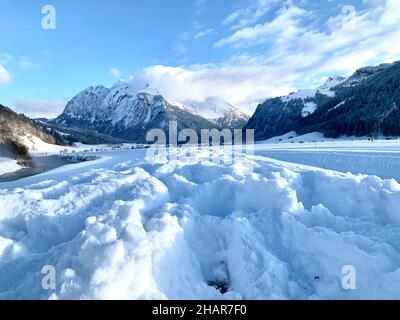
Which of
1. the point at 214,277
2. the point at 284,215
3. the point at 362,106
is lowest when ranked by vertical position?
the point at 214,277

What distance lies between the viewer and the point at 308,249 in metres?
7.38

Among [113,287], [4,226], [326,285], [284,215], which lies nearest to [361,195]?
[284,215]

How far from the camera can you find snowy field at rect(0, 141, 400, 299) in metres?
6.18

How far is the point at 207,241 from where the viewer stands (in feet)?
26.8

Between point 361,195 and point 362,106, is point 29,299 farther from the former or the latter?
point 362,106

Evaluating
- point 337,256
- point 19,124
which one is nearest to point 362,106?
point 19,124

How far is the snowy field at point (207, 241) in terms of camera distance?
618 centimetres

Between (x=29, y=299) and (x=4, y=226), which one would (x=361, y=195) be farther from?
(x=4, y=226)

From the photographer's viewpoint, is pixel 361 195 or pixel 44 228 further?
pixel 361 195
